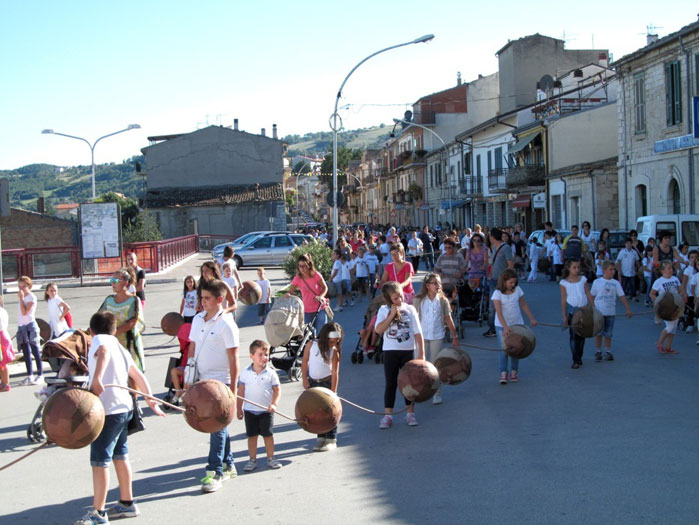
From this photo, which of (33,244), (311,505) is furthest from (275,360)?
(33,244)

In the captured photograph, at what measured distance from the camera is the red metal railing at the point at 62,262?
2784 centimetres

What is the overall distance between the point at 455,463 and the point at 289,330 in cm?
479

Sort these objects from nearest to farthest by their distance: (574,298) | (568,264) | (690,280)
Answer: (574,298) → (568,264) → (690,280)

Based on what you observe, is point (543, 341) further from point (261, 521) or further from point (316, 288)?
point (261, 521)

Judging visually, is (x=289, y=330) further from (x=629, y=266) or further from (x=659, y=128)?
(x=659, y=128)

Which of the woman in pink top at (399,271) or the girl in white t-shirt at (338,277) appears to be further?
the girl in white t-shirt at (338,277)

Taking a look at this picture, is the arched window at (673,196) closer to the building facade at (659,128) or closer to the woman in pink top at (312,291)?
the building facade at (659,128)

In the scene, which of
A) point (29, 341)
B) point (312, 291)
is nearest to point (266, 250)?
point (29, 341)

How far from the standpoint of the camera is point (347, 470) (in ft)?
21.2

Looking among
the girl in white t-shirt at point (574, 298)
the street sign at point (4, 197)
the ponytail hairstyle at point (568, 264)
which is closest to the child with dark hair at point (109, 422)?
the girl in white t-shirt at point (574, 298)

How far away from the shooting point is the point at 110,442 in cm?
541

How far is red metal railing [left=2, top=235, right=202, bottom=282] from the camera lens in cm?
2784

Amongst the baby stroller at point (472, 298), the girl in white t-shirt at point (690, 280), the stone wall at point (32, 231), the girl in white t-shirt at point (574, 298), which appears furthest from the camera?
the stone wall at point (32, 231)

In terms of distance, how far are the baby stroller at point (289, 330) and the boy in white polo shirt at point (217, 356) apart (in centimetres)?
421
